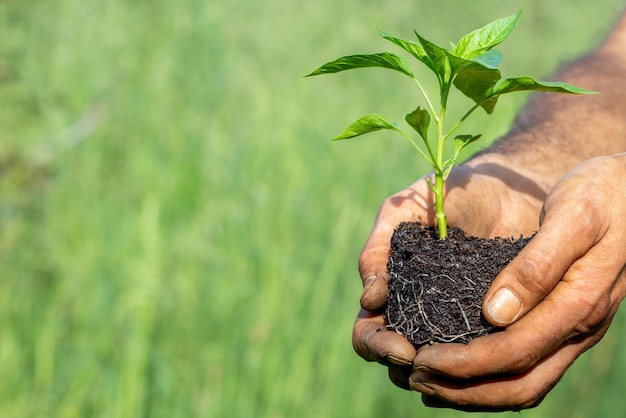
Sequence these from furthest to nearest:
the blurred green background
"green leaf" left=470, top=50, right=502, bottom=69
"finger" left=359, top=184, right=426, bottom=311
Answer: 1. the blurred green background
2. "finger" left=359, top=184, right=426, bottom=311
3. "green leaf" left=470, top=50, right=502, bottom=69

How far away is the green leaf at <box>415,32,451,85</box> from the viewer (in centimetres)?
121

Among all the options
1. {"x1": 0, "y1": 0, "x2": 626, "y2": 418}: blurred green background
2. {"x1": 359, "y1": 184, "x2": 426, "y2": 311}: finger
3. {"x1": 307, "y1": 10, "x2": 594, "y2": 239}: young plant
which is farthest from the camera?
{"x1": 0, "y1": 0, "x2": 626, "y2": 418}: blurred green background

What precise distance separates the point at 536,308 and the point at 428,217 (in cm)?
29

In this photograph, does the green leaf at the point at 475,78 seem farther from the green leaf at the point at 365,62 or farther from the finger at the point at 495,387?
the finger at the point at 495,387

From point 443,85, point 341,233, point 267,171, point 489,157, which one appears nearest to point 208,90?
point 267,171

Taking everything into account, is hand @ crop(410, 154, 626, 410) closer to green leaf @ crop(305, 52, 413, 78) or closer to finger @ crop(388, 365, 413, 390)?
finger @ crop(388, 365, 413, 390)

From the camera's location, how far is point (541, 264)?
1.20 meters

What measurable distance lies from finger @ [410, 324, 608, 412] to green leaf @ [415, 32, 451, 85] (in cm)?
48

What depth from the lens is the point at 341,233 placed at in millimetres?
2709

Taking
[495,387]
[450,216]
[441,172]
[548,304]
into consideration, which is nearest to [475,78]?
[441,172]

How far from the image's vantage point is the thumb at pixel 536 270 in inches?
46.4

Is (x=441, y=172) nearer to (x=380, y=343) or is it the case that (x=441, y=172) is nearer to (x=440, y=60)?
(x=440, y=60)

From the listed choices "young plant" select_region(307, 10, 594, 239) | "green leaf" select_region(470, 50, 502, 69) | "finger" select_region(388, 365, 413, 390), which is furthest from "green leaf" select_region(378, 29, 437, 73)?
"finger" select_region(388, 365, 413, 390)

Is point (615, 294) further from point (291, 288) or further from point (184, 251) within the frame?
point (184, 251)
